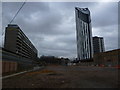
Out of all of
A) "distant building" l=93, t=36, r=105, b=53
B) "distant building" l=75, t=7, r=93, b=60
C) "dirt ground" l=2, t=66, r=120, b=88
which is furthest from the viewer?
"distant building" l=93, t=36, r=105, b=53

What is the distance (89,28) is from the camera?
140125 mm

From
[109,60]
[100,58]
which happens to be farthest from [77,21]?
[109,60]

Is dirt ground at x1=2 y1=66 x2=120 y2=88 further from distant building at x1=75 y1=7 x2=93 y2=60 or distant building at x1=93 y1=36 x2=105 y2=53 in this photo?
distant building at x1=93 y1=36 x2=105 y2=53

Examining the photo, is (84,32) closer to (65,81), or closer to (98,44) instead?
(98,44)

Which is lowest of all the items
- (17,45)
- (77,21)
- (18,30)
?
(17,45)

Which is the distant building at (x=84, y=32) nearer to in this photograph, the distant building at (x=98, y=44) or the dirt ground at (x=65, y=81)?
the distant building at (x=98, y=44)

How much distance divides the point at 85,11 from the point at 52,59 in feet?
192

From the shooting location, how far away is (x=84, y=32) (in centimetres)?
14725

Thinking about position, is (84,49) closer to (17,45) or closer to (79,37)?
(79,37)

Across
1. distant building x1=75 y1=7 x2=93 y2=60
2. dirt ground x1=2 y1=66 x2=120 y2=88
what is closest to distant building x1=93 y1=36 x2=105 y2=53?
distant building x1=75 y1=7 x2=93 y2=60

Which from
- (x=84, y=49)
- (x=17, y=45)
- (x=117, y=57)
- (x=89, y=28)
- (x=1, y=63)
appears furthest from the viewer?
(x=84, y=49)

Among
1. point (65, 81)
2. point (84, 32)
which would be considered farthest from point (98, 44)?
point (65, 81)

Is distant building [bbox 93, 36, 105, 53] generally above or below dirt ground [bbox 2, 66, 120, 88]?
above

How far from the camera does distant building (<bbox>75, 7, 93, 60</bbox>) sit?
14125cm
